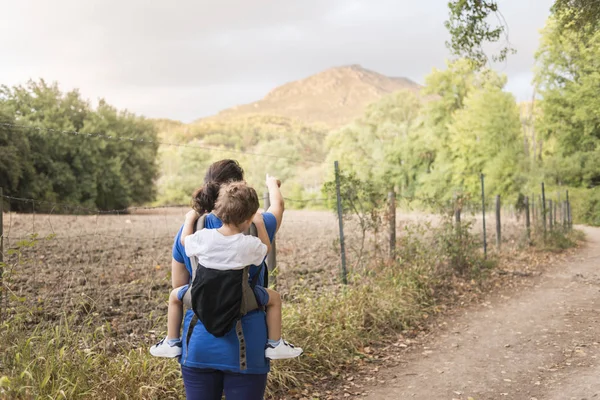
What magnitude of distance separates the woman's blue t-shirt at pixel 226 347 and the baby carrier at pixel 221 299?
31 mm

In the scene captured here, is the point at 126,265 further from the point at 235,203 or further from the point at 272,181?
the point at 235,203

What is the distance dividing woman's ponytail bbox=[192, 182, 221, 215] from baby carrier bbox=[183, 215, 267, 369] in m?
0.30

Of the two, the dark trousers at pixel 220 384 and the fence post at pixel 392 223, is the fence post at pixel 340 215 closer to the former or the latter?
the fence post at pixel 392 223

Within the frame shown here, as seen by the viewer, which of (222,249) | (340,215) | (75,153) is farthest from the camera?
(75,153)

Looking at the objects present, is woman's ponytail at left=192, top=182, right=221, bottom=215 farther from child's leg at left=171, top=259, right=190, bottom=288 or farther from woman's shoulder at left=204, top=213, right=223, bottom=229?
child's leg at left=171, top=259, right=190, bottom=288

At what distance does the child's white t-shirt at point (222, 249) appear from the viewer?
2.32m

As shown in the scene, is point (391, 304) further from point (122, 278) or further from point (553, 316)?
point (122, 278)

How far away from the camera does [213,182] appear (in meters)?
2.54

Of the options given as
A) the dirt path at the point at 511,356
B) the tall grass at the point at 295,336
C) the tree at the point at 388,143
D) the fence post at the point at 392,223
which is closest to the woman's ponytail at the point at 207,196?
the tall grass at the point at 295,336

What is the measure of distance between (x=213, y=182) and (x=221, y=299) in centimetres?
54

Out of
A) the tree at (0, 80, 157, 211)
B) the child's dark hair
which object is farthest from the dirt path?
the tree at (0, 80, 157, 211)

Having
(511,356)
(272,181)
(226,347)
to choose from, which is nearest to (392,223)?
(511,356)

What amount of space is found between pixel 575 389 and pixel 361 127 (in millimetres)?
51432

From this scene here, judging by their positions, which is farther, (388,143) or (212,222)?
(388,143)
